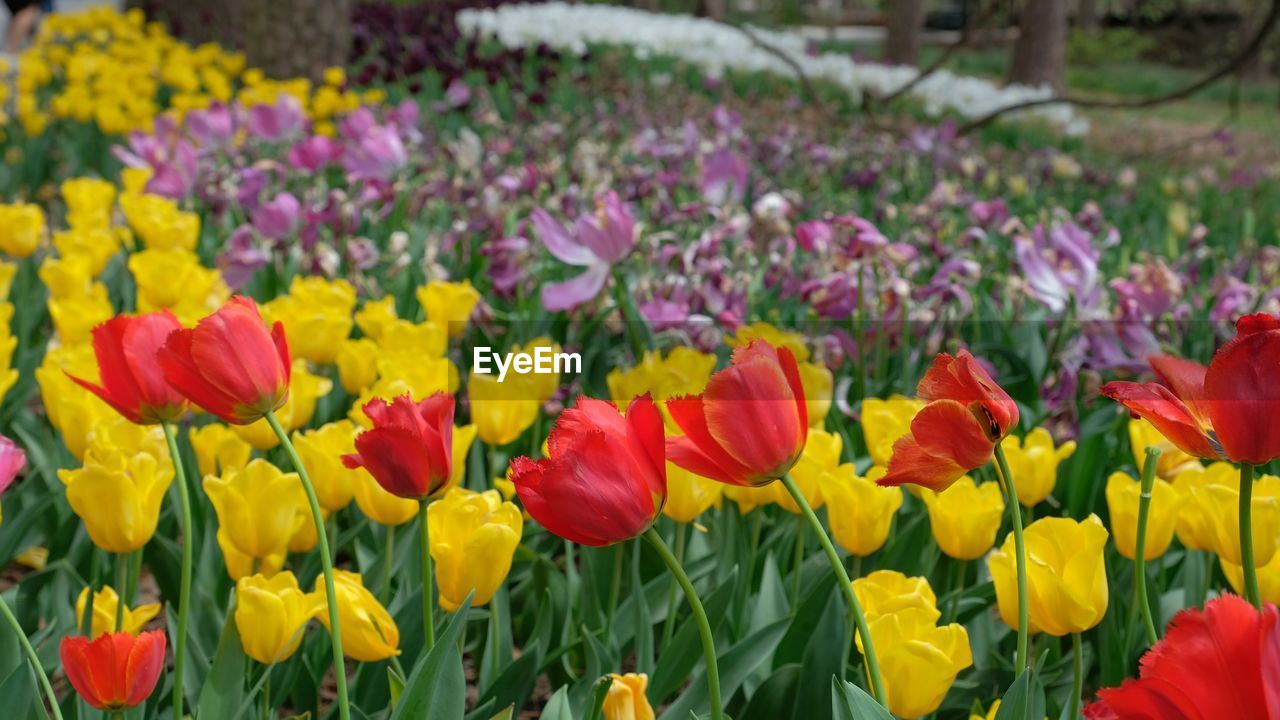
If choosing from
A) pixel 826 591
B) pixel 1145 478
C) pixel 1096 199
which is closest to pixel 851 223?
pixel 826 591

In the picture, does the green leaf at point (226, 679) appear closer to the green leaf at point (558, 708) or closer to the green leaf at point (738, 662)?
the green leaf at point (558, 708)

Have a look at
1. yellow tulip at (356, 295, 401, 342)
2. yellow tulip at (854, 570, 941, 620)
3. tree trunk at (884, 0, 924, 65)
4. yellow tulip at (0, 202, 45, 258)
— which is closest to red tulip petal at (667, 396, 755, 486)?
yellow tulip at (854, 570, 941, 620)

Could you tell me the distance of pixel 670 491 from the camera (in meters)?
1.33

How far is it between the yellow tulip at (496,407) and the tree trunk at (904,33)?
14.6 meters

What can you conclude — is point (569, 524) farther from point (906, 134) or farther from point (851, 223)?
point (906, 134)

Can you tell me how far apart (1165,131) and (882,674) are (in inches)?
661

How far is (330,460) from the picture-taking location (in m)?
1.33

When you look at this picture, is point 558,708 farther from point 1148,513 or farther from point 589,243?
point 589,243

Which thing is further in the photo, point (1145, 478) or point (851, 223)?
point (851, 223)

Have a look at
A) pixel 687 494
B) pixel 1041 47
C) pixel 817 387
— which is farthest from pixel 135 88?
pixel 1041 47

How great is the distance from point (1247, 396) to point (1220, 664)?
0.23 m

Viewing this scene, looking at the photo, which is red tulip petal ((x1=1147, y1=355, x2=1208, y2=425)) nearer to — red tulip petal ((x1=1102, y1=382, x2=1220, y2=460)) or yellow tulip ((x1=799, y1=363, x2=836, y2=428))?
red tulip petal ((x1=1102, y1=382, x2=1220, y2=460))

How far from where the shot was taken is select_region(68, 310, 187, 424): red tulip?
1023 millimetres

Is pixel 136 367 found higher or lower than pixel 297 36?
higher
